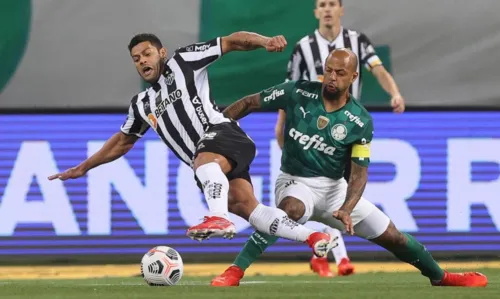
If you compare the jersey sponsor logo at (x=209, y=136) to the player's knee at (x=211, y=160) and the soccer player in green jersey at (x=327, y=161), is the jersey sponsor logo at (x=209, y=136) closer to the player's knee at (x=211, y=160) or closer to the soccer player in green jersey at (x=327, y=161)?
the player's knee at (x=211, y=160)

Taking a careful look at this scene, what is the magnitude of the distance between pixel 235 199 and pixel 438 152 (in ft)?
12.6

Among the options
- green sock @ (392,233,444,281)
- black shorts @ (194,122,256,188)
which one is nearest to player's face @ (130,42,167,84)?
black shorts @ (194,122,256,188)

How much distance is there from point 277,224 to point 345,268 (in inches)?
110

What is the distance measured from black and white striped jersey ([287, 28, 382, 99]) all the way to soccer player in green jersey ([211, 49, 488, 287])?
230 cm

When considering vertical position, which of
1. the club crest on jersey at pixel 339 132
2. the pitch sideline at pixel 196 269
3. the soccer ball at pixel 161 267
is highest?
the club crest on jersey at pixel 339 132

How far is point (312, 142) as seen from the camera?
880cm

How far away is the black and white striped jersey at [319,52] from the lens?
37.0 ft

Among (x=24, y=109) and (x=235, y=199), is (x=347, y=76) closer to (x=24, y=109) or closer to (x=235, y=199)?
(x=235, y=199)

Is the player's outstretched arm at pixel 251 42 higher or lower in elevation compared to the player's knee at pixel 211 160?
higher

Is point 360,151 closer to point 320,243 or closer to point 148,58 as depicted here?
point 320,243

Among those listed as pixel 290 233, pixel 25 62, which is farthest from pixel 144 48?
pixel 25 62

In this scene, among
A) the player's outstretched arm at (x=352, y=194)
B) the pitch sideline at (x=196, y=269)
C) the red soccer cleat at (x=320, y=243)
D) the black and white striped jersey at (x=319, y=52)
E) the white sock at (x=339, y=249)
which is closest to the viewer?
the red soccer cleat at (x=320, y=243)

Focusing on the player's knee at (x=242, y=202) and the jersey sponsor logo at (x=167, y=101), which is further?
the jersey sponsor logo at (x=167, y=101)

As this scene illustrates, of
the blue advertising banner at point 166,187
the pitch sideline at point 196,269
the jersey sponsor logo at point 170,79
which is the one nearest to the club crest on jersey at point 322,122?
the jersey sponsor logo at point 170,79
